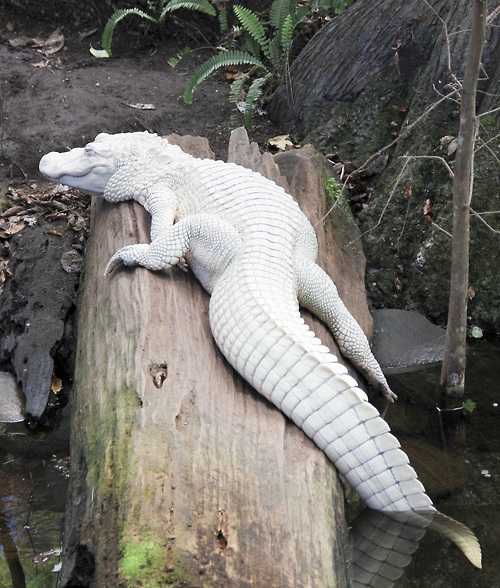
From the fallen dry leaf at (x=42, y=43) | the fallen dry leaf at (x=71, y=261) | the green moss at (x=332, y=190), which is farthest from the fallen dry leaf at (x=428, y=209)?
the fallen dry leaf at (x=42, y=43)

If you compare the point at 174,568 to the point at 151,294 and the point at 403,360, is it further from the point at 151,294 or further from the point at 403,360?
the point at 403,360

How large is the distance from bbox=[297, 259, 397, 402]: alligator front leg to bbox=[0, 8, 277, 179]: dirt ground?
2792mm

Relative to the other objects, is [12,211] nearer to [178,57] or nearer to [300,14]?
[178,57]

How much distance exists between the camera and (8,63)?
26.2ft

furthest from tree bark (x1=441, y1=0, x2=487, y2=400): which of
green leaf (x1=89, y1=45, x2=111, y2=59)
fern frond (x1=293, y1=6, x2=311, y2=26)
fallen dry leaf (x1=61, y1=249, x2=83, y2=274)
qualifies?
green leaf (x1=89, y1=45, x2=111, y2=59)

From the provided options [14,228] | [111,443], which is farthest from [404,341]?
[14,228]

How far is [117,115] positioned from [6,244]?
5.73ft

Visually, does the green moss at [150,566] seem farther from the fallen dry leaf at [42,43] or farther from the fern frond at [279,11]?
the fallen dry leaf at [42,43]

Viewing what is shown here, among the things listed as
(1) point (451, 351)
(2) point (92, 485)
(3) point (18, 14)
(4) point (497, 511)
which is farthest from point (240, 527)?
(3) point (18, 14)

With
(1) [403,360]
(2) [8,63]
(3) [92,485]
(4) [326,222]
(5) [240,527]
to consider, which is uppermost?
(5) [240,527]

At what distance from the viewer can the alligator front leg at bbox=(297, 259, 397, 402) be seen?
425cm

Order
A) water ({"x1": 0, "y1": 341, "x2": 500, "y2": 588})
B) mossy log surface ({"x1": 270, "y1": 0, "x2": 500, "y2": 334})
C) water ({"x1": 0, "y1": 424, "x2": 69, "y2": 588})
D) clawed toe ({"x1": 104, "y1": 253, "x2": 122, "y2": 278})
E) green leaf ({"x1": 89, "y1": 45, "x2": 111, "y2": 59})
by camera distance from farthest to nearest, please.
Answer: green leaf ({"x1": 89, "y1": 45, "x2": 111, "y2": 59})
mossy log surface ({"x1": 270, "y1": 0, "x2": 500, "y2": 334})
clawed toe ({"x1": 104, "y1": 253, "x2": 122, "y2": 278})
water ({"x1": 0, "y1": 424, "x2": 69, "y2": 588})
water ({"x1": 0, "y1": 341, "x2": 500, "y2": 588})

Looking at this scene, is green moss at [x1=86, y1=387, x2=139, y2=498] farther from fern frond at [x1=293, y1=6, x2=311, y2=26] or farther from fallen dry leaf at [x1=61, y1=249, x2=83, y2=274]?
fern frond at [x1=293, y1=6, x2=311, y2=26]

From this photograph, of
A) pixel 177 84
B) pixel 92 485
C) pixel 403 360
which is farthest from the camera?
pixel 177 84
